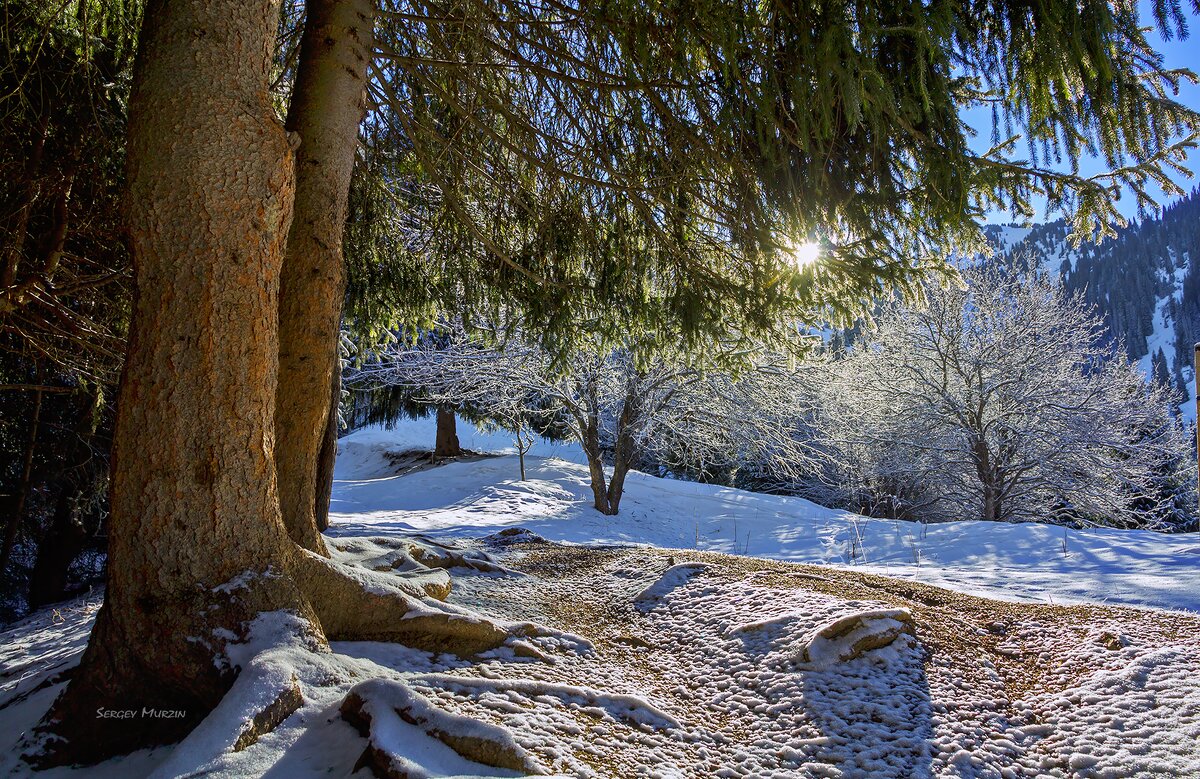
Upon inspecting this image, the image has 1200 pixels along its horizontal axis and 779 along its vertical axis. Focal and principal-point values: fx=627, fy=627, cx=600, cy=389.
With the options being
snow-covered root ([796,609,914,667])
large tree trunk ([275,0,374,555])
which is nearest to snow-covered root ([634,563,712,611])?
snow-covered root ([796,609,914,667])

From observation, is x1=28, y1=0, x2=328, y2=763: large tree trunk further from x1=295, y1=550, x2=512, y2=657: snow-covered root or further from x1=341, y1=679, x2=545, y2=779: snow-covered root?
x1=341, y1=679, x2=545, y2=779: snow-covered root

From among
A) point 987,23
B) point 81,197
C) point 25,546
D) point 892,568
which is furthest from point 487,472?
point 987,23

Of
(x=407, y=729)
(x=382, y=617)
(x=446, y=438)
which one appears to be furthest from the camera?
(x=446, y=438)

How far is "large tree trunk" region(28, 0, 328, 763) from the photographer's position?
6.61 ft

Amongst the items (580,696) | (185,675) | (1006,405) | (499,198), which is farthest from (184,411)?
(1006,405)

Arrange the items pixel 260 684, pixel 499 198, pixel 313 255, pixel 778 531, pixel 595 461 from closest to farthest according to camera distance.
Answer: pixel 260 684
pixel 313 255
pixel 499 198
pixel 778 531
pixel 595 461

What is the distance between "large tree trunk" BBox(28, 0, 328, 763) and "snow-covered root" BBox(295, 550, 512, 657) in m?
0.31

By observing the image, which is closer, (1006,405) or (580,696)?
(580,696)

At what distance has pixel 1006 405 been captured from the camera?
1407cm

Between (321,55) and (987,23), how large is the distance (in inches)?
124

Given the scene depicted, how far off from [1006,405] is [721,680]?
1420 cm

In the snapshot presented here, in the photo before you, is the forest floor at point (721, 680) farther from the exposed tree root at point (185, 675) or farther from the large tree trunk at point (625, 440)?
the large tree trunk at point (625, 440)

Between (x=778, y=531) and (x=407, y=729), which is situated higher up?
(x=407, y=729)

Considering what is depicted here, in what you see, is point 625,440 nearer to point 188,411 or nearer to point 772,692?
point 772,692
